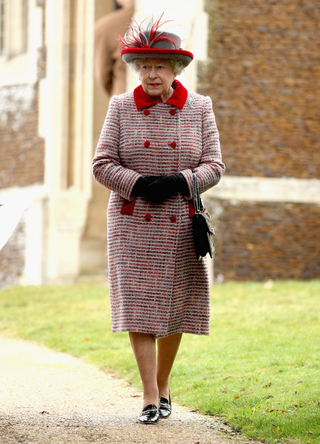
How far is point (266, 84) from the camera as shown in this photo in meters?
13.8

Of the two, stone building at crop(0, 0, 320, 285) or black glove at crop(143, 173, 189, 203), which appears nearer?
black glove at crop(143, 173, 189, 203)

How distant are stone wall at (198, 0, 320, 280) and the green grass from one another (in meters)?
0.99

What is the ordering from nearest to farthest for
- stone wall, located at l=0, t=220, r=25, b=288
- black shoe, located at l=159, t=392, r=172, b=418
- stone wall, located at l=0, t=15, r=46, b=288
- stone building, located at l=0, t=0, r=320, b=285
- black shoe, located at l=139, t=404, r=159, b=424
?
black shoe, located at l=139, t=404, r=159, b=424, black shoe, located at l=159, t=392, r=172, b=418, stone building, located at l=0, t=0, r=320, b=285, stone wall, located at l=0, t=15, r=46, b=288, stone wall, located at l=0, t=220, r=25, b=288

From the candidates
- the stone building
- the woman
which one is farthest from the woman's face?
the stone building

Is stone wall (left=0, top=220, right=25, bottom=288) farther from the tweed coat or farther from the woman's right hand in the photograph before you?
the woman's right hand

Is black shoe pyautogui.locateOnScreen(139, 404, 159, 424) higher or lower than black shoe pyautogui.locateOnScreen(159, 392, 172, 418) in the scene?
higher

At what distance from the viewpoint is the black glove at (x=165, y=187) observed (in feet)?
14.3

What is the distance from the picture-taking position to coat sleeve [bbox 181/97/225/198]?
4516mm

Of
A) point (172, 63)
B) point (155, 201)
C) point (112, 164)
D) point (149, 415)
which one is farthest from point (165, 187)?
point (149, 415)

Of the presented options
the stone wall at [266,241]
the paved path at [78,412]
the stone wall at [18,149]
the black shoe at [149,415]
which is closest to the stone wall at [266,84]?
the stone wall at [266,241]

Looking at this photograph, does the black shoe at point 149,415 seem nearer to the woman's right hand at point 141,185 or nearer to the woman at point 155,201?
the woman at point 155,201

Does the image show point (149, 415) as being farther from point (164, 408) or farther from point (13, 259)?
point (13, 259)

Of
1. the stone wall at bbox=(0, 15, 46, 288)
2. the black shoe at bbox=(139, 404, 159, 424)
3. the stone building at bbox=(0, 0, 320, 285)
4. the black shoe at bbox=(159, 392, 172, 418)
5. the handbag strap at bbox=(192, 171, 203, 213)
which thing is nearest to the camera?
the black shoe at bbox=(139, 404, 159, 424)

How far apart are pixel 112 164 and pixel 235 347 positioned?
300cm
